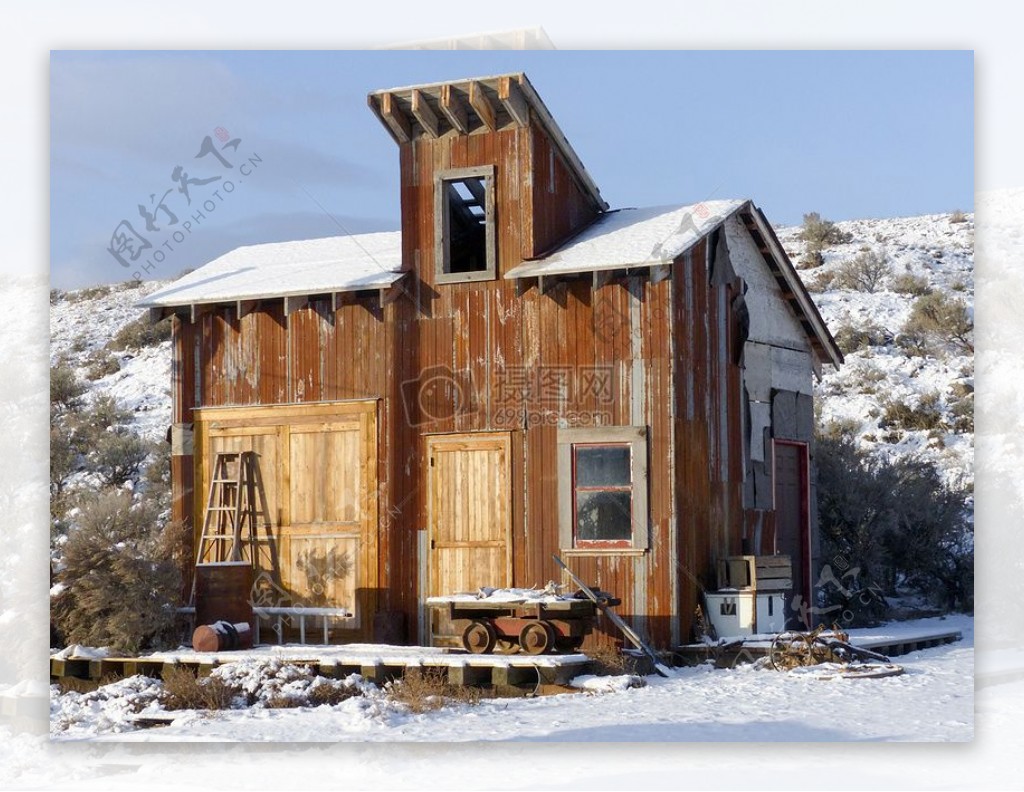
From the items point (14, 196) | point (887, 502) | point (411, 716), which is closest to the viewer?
point (411, 716)

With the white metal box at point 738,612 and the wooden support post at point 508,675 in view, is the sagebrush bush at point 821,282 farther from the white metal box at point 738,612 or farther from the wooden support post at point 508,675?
the wooden support post at point 508,675

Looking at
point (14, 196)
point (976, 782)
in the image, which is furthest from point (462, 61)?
point (976, 782)

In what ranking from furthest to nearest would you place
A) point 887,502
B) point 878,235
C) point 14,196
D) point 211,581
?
point 878,235 → point 887,502 → point 211,581 → point 14,196

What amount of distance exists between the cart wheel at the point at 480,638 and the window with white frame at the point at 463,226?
458 centimetres

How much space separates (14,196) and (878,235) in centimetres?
3623

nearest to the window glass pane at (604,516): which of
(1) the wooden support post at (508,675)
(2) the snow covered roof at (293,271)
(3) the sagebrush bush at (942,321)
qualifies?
(1) the wooden support post at (508,675)

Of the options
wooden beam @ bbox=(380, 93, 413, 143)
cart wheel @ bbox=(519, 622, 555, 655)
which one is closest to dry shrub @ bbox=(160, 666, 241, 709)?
cart wheel @ bbox=(519, 622, 555, 655)

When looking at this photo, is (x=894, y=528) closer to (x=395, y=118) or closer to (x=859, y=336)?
(x=395, y=118)

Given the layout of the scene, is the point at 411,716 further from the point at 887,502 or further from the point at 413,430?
the point at 887,502

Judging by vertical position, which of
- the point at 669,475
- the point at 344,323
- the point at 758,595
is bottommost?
the point at 758,595

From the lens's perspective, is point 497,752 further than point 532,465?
No

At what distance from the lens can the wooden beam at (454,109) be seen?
1905 cm

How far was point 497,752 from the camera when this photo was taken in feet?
45.8

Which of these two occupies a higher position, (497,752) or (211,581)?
(211,581)
